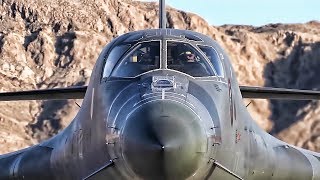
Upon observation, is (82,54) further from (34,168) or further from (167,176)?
(167,176)

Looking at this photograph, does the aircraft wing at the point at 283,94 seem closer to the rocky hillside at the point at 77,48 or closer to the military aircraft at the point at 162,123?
the military aircraft at the point at 162,123

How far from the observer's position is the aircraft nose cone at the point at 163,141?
8.90m

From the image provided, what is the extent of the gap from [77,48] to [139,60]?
4512 centimetres

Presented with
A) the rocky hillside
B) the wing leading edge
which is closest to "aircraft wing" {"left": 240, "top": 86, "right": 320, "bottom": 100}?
the wing leading edge

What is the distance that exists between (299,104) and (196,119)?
36.3 m

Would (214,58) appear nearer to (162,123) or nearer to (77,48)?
(162,123)

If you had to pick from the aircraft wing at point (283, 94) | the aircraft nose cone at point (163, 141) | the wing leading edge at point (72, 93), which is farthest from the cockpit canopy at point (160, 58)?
the aircraft wing at point (283, 94)

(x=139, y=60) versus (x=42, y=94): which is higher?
(x=139, y=60)

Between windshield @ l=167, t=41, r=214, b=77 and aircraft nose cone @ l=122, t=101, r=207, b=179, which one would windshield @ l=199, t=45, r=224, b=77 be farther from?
aircraft nose cone @ l=122, t=101, r=207, b=179

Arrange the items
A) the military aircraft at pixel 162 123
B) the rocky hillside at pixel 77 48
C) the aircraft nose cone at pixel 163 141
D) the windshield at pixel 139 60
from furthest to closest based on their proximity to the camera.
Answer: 1. the rocky hillside at pixel 77 48
2. the windshield at pixel 139 60
3. the military aircraft at pixel 162 123
4. the aircraft nose cone at pixel 163 141

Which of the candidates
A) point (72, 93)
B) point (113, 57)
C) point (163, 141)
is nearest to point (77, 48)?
point (72, 93)

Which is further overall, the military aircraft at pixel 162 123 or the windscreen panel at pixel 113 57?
the windscreen panel at pixel 113 57

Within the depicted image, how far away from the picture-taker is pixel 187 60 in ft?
35.6

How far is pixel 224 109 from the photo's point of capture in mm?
10602
